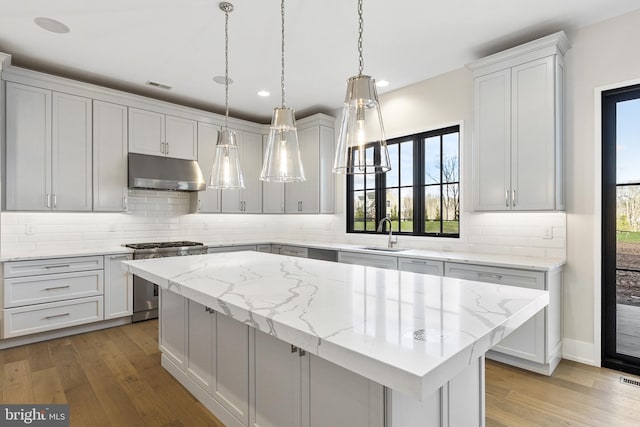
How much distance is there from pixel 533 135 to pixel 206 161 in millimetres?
3974

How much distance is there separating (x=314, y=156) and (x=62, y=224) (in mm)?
3241

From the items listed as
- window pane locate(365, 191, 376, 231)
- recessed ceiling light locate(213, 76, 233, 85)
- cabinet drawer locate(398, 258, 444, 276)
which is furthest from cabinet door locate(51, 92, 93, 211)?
cabinet drawer locate(398, 258, 444, 276)

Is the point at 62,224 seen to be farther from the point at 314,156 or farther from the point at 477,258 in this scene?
the point at 477,258

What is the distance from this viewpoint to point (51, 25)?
2850mm

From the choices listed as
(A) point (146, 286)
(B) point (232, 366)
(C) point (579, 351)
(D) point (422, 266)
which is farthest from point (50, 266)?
(C) point (579, 351)

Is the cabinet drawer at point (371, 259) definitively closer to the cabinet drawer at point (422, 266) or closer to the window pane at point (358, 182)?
the cabinet drawer at point (422, 266)

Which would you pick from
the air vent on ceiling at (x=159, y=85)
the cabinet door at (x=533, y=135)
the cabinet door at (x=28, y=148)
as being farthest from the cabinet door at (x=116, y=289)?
the cabinet door at (x=533, y=135)

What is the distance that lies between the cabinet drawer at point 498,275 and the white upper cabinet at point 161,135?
364 centimetres

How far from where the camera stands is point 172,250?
4.20 metres

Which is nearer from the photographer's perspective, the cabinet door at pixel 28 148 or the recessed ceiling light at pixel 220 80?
the cabinet door at pixel 28 148

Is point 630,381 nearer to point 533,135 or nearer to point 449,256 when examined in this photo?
point 449,256

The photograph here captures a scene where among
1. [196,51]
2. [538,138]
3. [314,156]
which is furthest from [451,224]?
[196,51]

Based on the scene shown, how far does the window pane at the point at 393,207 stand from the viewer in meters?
4.35

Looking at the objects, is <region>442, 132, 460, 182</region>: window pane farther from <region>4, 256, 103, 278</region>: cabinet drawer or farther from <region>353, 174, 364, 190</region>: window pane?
<region>4, 256, 103, 278</region>: cabinet drawer
